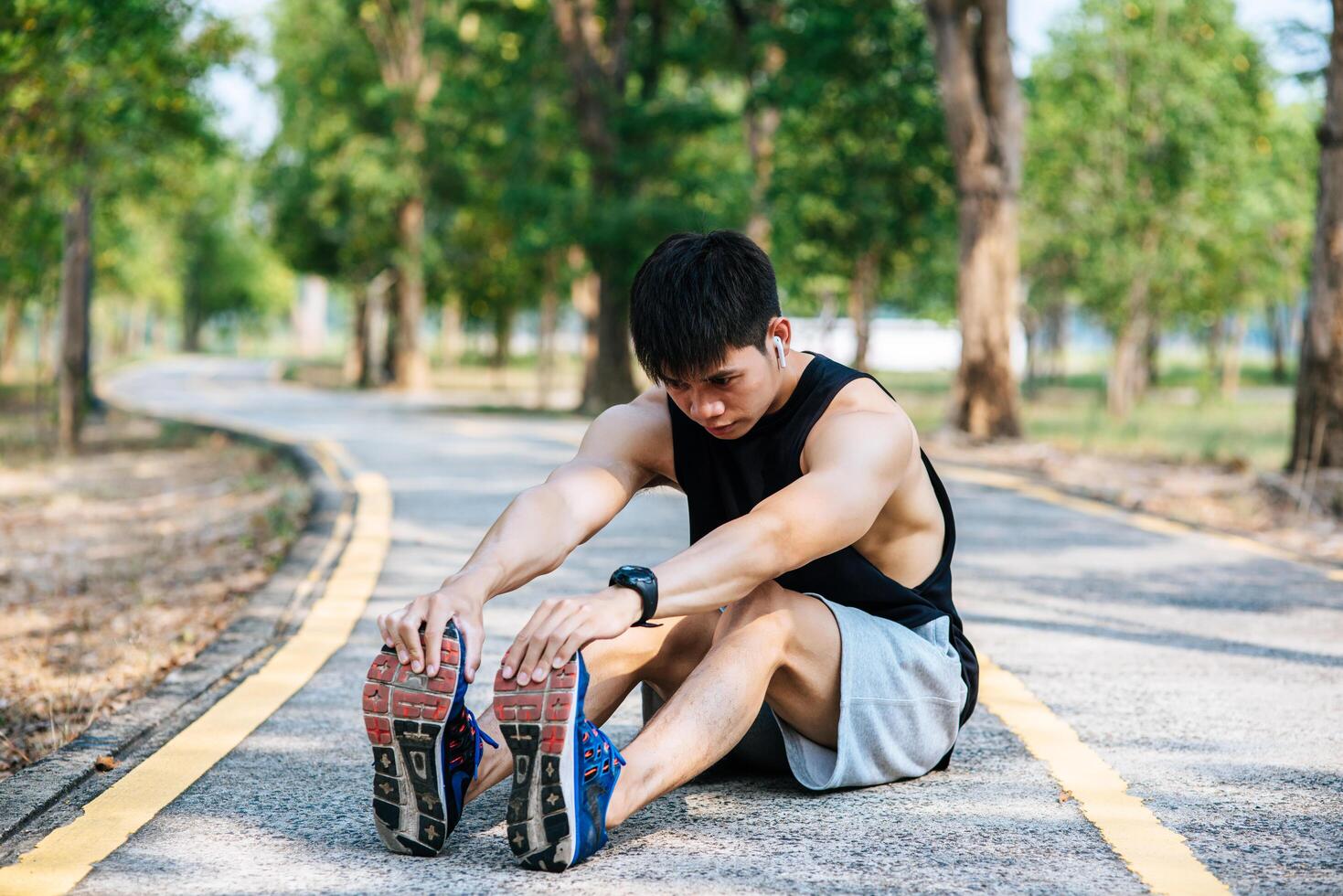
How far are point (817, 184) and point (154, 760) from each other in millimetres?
20626

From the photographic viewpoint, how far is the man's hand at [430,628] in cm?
299

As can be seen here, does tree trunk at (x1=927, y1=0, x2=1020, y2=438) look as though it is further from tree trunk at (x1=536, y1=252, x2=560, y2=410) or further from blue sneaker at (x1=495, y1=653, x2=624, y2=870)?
tree trunk at (x1=536, y1=252, x2=560, y2=410)

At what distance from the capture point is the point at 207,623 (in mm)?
6426

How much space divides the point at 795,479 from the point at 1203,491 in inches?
334

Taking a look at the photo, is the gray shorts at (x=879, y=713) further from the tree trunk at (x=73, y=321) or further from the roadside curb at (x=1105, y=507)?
the tree trunk at (x=73, y=321)

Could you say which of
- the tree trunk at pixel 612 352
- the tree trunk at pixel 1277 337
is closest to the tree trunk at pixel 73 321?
the tree trunk at pixel 612 352

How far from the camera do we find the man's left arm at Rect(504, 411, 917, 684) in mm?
3113

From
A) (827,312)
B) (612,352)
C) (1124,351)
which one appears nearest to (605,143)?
(612,352)

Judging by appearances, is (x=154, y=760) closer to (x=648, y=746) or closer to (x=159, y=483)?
(x=648, y=746)

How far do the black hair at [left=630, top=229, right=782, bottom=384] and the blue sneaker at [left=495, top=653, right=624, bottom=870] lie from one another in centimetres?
74

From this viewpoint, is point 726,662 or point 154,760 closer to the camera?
point 726,662

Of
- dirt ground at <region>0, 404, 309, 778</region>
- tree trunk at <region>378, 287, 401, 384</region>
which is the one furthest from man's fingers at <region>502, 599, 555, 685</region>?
tree trunk at <region>378, 287, 401, 384</region>

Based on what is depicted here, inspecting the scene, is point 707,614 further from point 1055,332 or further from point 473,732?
point 1055,332

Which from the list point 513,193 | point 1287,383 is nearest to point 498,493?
point 513,193
